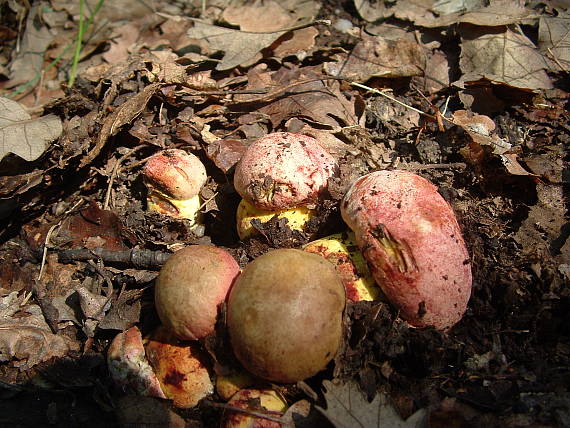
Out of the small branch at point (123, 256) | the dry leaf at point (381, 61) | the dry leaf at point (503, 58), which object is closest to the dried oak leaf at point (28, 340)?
the small branch at point (123, 256)

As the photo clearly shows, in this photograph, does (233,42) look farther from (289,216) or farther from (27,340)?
(27,340)

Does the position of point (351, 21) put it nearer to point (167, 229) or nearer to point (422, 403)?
point (167, 229)

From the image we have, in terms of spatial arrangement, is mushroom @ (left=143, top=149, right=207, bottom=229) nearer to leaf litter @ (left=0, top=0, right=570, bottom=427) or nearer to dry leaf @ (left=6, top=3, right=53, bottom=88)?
leaf litter @ (left=0, top=0, right=570, bottom=427)

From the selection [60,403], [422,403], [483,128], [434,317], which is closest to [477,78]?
[483,128]

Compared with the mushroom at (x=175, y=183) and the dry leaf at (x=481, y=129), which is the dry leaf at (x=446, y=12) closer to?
the dry leaf at (x=481, y=129)

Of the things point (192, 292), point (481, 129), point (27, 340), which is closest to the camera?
point (192, 292)

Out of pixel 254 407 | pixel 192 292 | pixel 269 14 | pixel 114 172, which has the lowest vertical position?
pixel 254 407

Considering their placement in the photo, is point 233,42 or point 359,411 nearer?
point 359,411

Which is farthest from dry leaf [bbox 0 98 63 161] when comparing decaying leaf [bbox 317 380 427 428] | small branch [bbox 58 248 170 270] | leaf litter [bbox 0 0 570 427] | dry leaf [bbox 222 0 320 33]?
decaying leaf [bbox 317 380 427 428]

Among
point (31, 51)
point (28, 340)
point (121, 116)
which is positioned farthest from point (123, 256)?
point (31, 51)
